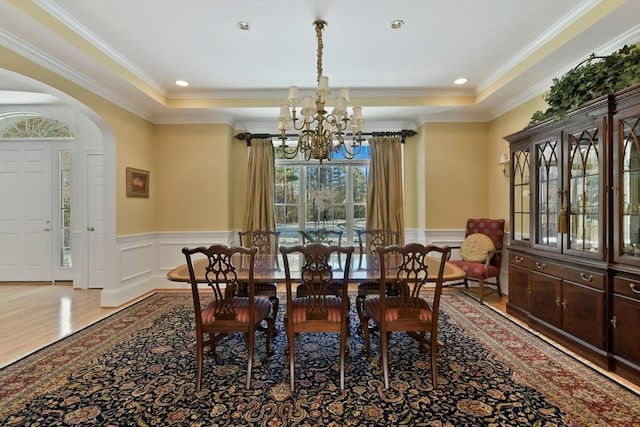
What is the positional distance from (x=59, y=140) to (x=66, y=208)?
1.11 meters

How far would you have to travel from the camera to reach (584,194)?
263 centimetres

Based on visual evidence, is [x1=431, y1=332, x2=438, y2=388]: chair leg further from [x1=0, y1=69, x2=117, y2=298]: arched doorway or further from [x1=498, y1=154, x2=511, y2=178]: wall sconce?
[x1=0, y1=69, x2=117, y2=298]: arched doorway

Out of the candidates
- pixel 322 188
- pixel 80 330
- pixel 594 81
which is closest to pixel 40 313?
pixel 80 330

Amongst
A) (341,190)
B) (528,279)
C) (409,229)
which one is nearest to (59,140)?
(341,190)

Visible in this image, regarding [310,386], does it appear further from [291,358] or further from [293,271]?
[293,271]

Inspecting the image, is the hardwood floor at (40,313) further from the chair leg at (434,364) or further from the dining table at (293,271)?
the chair leg at (434,364)

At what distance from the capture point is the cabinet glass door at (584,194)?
246cm

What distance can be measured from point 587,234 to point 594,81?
1.23 meters

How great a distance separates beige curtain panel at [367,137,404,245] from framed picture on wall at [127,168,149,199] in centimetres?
341

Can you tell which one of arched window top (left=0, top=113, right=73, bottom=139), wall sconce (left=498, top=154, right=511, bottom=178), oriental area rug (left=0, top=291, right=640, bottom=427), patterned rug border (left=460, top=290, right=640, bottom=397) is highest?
arched window top (left=0, top=113, right=73, bottom=139)

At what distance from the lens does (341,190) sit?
5.46 m

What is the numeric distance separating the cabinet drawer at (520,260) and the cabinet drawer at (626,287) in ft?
3.12


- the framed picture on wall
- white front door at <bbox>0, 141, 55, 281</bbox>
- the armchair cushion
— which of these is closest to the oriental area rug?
the armchair cushion

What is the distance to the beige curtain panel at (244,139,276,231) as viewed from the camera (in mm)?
5066
